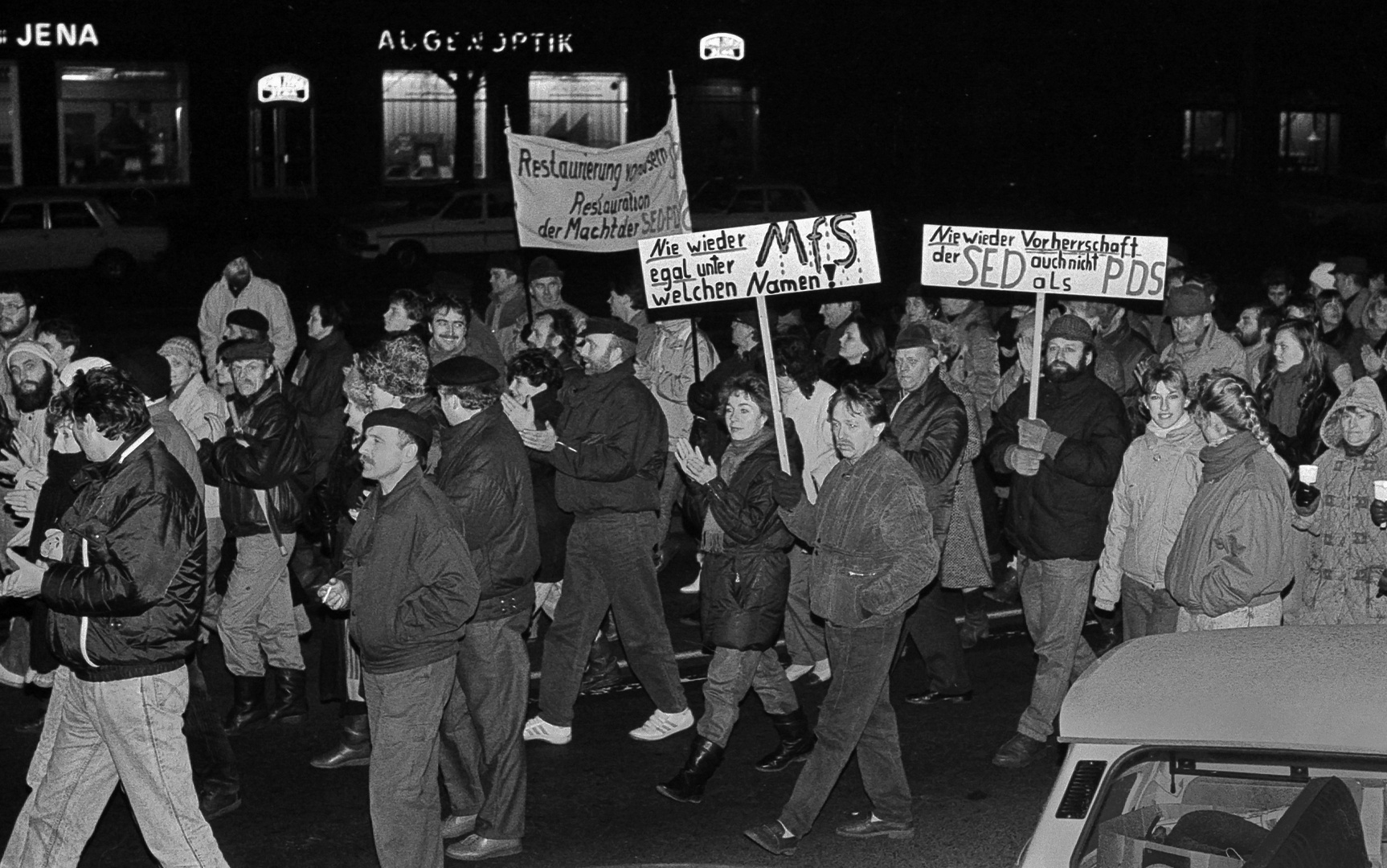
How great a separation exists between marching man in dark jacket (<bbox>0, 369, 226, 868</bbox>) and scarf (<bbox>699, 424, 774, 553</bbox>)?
7.38 ft

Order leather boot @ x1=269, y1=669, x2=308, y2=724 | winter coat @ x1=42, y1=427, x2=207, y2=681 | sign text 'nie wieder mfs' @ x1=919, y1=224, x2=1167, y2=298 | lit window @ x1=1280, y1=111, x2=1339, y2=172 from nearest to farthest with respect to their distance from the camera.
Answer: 1. winter coat @ x1=42, y1=427, x2=207, y2=681
2. leather boot @ x1=269, y1=669, x2=308, y2=724
3. sign text 'nie wieder mfs' @ x1=919, y1=224, x2=1167, y2=298
4. lit window @ x1=1280, y1=111, x2=1339, y2=172

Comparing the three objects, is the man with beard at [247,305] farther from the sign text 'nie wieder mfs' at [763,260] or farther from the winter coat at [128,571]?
the winter coat at [128,571]

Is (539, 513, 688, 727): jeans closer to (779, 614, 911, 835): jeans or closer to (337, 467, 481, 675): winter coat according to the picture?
(779, 614, 911, 835): jeans

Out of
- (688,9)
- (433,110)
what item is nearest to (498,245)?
(433,110)

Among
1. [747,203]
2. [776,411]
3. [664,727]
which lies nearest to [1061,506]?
[776,411]

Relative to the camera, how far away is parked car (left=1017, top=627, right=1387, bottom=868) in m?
3.96

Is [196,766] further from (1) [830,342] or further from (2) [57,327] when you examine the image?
(1) [830,342]

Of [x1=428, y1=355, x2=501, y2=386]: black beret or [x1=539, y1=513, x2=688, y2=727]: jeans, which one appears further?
[x1=539, y1=513, x2=688, y2=727]: jeans

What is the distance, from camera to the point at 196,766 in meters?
7.33

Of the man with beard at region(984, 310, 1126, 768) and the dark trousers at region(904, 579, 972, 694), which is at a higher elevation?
the man with beard at region(984, 310, 1126, 768)

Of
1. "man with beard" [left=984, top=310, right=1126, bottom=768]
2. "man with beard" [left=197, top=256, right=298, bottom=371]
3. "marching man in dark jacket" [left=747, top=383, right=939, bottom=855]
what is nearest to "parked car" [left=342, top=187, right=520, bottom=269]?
"man with beard" [left=197, top=256, right=298, bottom=371]

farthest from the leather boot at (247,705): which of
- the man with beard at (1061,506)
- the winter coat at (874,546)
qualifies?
the man with beard at (1061,506)

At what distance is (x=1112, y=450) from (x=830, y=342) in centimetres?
406

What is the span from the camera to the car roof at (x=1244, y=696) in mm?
3955
